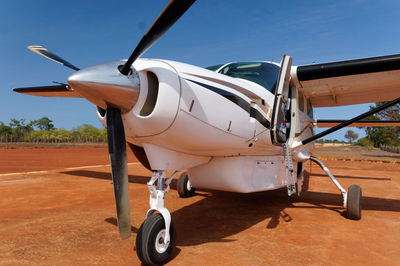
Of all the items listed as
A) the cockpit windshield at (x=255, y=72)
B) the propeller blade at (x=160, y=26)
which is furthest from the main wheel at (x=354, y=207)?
the propeller blade at (x=160, y=26)

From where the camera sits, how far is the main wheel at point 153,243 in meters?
2.73

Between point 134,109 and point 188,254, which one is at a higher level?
point 134,109

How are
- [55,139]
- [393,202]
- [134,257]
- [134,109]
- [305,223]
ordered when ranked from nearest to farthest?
1. [134,109]
2. [134,257]
3. [305,223]
4. [393,202]
5. [55,139]

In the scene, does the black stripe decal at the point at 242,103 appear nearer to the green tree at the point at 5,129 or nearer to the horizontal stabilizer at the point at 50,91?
the horizontal stabilizer at the point at 50,91

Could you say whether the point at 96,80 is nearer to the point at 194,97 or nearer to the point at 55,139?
the point at 194,97

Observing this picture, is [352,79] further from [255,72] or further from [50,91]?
[50,91]

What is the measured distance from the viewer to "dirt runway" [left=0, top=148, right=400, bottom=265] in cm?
309

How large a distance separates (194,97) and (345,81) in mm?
4346

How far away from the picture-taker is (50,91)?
27.9 feet

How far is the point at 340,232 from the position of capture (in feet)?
13.4

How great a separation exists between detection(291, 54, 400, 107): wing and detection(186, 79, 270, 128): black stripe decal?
2.00 metres

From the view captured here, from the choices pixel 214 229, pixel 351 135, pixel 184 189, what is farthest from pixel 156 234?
pixel 351 135

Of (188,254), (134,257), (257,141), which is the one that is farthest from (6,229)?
(257,141)

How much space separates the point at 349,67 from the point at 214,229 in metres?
3.94
